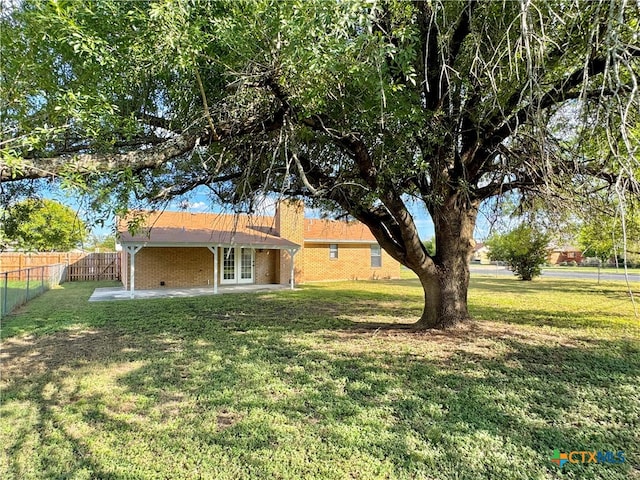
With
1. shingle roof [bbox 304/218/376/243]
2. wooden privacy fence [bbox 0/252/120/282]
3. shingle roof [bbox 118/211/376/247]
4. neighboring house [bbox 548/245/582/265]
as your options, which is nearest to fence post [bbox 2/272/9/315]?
shingle roof [bbox 118/211/376/247]

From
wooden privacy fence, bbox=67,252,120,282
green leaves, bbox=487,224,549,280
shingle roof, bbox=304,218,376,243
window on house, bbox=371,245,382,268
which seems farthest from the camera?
window on house, bbox=371,245,382,268

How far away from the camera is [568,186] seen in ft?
18.1

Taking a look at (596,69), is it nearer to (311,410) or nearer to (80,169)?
(311,410)

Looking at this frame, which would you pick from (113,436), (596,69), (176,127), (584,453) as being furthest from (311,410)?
(596,69)

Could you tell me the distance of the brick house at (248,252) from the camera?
1664 cm

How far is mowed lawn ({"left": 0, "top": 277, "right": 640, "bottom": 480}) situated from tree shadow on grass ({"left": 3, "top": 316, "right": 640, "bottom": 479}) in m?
0.02

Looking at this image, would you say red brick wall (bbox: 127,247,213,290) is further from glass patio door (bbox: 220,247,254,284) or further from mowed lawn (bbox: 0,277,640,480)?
mowed lawn (bbox: 0,277,640,480)

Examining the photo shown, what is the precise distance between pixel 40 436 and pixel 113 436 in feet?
2.36

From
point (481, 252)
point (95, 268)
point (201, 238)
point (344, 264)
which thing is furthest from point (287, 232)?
point (481, 252)

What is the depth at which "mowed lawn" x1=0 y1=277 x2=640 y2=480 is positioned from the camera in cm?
310

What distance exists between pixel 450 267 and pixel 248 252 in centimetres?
1366

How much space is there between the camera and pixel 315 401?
14.2ft

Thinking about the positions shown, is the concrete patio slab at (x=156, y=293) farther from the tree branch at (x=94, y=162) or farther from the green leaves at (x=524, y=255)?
the green leaves at (x=524, y=255)

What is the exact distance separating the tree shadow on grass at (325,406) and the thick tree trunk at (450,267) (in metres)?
0.76
